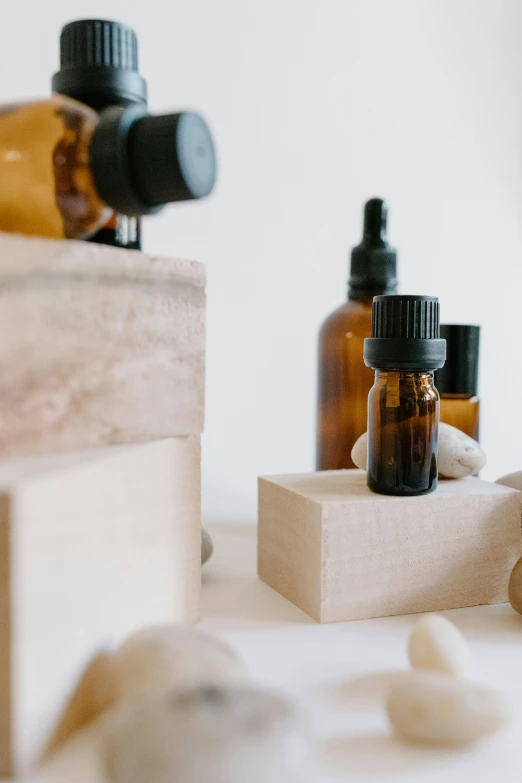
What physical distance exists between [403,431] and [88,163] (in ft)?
0.79

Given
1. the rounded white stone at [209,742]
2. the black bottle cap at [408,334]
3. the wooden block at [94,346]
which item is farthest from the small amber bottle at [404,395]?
the rounded white stone at [209,742]

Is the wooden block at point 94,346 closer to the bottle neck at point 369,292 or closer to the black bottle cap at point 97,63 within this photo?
the black bottle cap at point 97,63

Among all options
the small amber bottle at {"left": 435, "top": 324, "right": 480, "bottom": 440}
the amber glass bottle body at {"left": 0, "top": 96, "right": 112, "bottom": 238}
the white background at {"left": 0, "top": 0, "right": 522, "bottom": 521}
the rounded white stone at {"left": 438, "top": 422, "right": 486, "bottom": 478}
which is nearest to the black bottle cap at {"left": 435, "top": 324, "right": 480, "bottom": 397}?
the small amber bottle at {"left": 435, "top": 324, "right": 480, "bottom": 440}

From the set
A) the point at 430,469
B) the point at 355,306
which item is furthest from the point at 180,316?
the point at 355,306

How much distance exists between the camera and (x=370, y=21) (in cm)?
91

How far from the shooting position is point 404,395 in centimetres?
46

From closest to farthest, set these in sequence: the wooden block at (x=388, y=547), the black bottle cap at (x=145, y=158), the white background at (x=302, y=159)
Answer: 1. the black bottle cap at (x=145, y=158)
2. the wooden block at (x=388, y=547)
3. the white background at (x=302, y=159)

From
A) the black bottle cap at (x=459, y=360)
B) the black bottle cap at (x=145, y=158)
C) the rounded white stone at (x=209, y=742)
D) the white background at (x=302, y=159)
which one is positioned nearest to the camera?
the rounded white stone at (x=209, y=742)

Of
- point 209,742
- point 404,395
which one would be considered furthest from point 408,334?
point 209,742

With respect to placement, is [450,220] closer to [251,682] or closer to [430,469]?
[430,469]

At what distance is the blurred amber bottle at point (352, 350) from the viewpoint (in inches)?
25.5

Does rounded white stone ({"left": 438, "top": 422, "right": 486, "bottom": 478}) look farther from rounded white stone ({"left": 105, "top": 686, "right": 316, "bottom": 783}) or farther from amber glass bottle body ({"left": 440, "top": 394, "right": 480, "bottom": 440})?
rounded white stone ({"left": 105, "top": 686, "right": 316, "bottom": 783})

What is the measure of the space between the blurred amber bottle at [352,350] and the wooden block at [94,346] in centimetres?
26

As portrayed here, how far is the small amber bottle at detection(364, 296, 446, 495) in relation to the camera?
45cm
